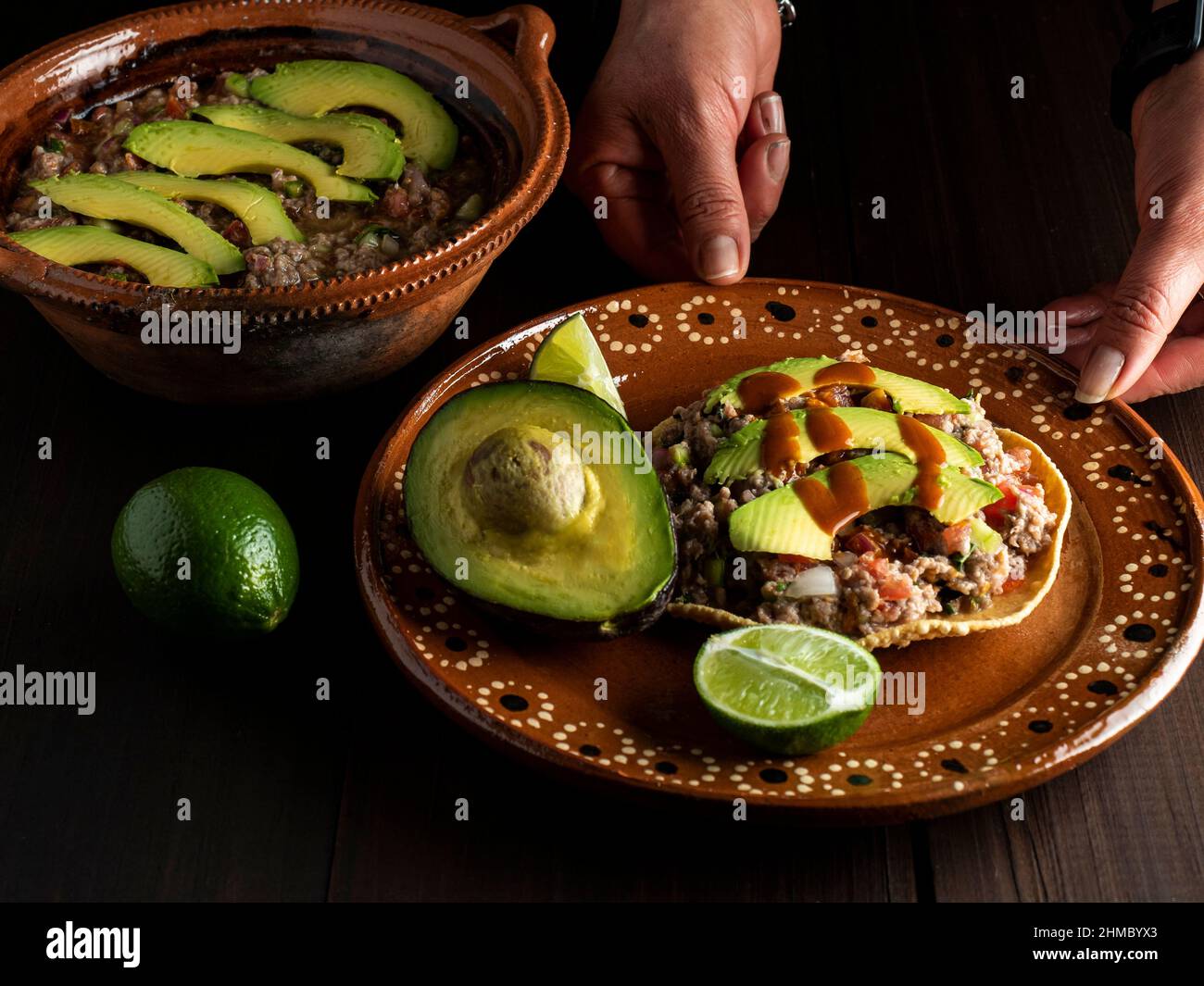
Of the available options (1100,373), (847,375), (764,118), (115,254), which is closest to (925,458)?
(847,375)

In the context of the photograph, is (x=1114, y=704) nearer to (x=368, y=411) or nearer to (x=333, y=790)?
(x=333, y=790)

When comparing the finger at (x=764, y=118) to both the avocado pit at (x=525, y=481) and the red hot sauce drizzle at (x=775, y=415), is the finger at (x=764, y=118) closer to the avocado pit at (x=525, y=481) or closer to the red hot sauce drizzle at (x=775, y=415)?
the red hot sauce drizzle at (x=775, y=415)

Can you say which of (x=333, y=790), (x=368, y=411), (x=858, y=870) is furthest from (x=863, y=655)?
(x=368, y=411)

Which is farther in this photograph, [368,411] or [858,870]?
[368,411]

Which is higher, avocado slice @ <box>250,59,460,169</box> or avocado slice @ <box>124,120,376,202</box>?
avocado slice @ <box>250,59,460,169</box>

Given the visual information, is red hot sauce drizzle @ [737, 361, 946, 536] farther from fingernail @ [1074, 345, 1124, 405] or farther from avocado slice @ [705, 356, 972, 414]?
fingernail @ [1074, 345, 1124, 405]

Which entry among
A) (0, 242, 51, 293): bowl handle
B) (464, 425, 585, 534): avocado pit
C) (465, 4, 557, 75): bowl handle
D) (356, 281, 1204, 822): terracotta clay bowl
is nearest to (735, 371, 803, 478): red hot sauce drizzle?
(356, 281, 1204, 822): terracotta clay bowl
